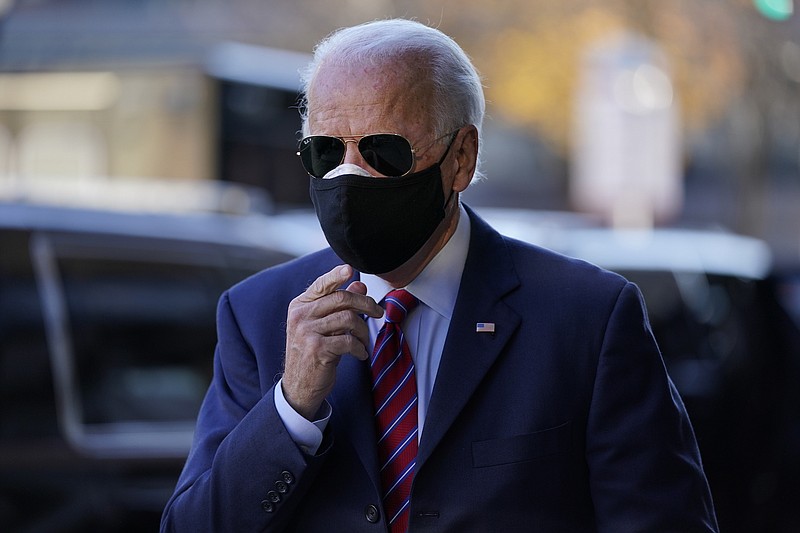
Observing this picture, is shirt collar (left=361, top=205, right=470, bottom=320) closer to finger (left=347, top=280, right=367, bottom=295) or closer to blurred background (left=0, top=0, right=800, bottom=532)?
finger (left=347, top=280, right=367, bottom=295)

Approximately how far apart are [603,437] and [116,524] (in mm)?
2403

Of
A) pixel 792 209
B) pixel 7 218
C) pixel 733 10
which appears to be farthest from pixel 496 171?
pixel 7 218

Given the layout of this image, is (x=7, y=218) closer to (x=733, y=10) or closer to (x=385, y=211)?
(x=385, y=211)

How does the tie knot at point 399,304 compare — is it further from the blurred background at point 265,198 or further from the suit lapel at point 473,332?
the blurred background at point 265,198

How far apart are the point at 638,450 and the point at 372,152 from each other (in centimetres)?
74

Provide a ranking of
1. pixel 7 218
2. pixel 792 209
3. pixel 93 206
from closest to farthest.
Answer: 1. pixel 7 218
2. pixel 93 206
3. pixel 792 209

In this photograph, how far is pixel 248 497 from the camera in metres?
2.32

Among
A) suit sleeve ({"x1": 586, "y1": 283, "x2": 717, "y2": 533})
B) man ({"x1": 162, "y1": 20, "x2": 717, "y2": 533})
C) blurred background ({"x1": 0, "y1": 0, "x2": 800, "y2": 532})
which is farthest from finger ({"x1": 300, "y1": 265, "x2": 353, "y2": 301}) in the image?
blurred background ({"x1": 0, "y1": 0, "x2": 800, "y2": 532})

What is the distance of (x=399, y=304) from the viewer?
8.05 feet

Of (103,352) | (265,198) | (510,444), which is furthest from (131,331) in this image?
(265,198)

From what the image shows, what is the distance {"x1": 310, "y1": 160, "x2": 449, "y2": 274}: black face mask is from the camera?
229 centimetres

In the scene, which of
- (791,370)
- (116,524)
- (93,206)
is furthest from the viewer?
(791,370)

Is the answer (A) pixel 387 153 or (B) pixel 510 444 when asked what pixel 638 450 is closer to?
(B) pixel 510 444

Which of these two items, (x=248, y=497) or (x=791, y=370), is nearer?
(x=248, y=497)
